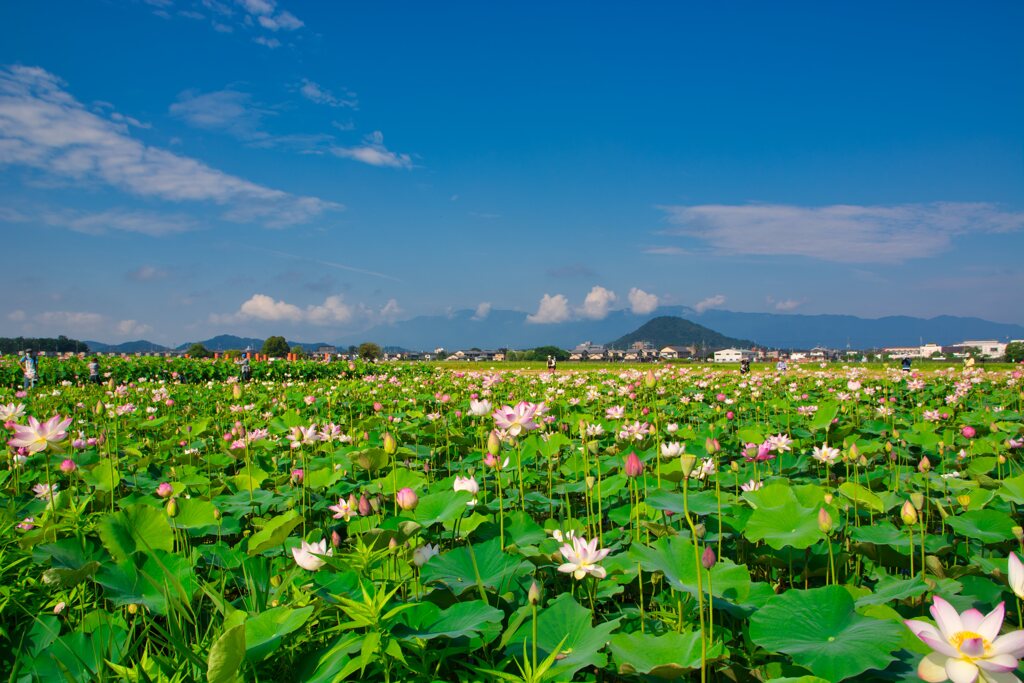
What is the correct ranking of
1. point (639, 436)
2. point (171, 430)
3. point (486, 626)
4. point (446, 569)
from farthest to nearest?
1. point (171, 430)
2. point (639, 436)
3. point (446, 569)
4. point (486, 626)

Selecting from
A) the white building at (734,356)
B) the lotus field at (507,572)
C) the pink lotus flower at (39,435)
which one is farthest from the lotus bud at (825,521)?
the white building at (734,356)

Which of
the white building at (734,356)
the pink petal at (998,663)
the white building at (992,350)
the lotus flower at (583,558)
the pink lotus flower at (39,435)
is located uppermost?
the pink lotus flower at (39,435)

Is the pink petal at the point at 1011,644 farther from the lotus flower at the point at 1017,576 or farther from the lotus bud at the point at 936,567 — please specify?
the lotus bud at the point at 936,567

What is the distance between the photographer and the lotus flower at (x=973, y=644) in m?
0.89

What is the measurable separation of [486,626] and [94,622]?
1.09 m

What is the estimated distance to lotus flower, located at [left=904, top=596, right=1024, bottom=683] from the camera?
35.2 inches

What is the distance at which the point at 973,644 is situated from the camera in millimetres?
899

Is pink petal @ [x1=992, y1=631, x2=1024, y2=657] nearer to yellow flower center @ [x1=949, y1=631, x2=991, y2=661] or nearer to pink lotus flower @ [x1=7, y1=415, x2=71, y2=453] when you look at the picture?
yellow flower center @ [x1=949, y1=631, x2=991, y2=661]

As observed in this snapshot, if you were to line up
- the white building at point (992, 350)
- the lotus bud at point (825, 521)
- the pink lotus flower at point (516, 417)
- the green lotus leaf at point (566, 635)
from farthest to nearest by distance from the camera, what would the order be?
1. the white building at point (992, 350)
2. the pink lotus flower at point (516, 417)
3. the lotus bud at point (825, 521)
4. the green lotus leaf at point (566, 635)

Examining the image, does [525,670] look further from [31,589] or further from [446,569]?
[31,589]

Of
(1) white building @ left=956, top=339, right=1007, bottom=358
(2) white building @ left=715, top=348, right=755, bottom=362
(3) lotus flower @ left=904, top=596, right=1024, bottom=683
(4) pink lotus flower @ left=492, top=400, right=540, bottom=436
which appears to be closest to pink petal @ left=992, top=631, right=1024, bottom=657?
(3) lotus flower @ left=904, top=596, right=1024, bottom=683

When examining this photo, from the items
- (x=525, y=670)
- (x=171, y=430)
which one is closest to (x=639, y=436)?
(x=525, y=670)

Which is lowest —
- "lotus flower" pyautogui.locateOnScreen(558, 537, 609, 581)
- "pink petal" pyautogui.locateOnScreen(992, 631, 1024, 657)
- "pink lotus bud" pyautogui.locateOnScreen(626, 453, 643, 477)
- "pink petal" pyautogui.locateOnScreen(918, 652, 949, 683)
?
"pink petal" pyautogui.locateOnScreen(918, 652, 949, 683)

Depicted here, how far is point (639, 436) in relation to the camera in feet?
11.4
